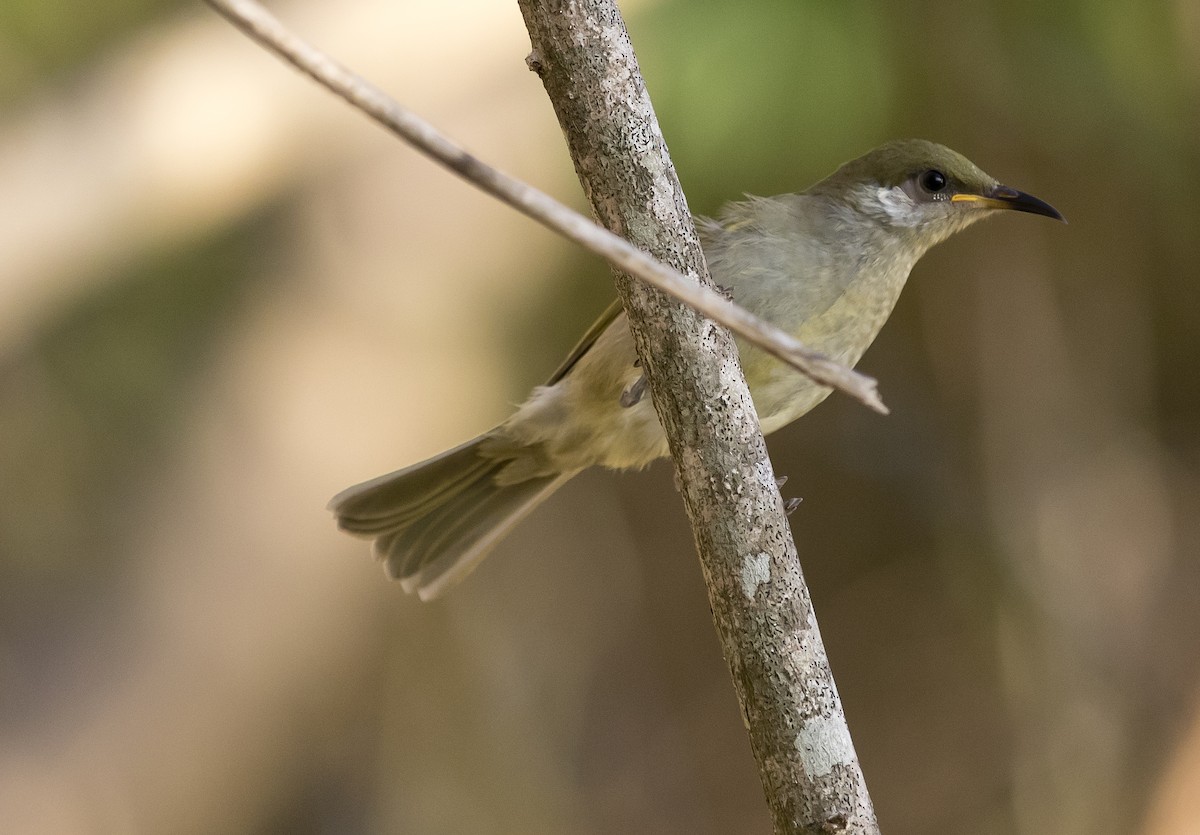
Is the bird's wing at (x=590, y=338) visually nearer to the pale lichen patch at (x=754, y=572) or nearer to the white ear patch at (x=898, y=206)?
the white ear patch at (x=898, y=206)

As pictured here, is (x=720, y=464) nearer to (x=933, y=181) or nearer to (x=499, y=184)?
(x=499, y=184)

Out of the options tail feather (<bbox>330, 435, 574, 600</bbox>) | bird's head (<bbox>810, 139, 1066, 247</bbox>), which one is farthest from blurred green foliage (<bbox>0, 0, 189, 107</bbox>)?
bird's head (<bbox>810, 139, 1066, 247</bbox>)

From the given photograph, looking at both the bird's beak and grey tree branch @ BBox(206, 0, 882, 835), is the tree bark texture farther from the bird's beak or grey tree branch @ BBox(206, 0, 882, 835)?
the bird's beak

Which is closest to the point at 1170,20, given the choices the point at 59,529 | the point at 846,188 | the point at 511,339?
the point at 846,188

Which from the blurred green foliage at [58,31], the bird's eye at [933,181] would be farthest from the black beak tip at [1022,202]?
the blurred green foliage at [58,31]

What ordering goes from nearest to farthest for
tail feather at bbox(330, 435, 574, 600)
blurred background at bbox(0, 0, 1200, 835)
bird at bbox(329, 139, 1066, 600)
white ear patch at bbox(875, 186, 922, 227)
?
bird at bbox(329, 139, 1066, 600) < white ear patch at bbox(875, 186, 922, 227) < tail feather at bbox(330, 435, 574, 600) < blurred background at bbox(0, 0, 1200, 835)

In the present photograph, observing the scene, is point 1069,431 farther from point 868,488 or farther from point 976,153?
point 976,153

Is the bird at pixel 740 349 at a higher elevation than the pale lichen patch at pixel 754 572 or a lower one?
higher
